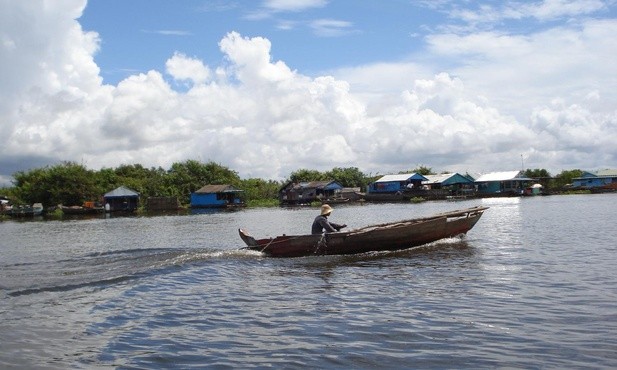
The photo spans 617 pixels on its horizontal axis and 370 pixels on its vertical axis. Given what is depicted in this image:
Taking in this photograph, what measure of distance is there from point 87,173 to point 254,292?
214 ft

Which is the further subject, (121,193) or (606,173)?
(606,173)

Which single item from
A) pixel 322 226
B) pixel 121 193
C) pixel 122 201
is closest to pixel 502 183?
pixel 121 193

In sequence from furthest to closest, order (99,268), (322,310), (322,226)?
(322,226) < (99,268) < (322,310)

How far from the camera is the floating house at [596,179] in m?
67.2

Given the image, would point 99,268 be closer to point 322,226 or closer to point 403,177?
point 322,226

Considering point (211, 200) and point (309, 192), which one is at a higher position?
point (309, 192)

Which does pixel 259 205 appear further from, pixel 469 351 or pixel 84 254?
pixel 469 351

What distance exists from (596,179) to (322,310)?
69878mm

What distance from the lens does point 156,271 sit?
14.3m

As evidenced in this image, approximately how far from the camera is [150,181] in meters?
72.8

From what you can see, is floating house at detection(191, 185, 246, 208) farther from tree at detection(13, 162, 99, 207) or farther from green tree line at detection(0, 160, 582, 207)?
tree at detection(13, 162, 99, 207)

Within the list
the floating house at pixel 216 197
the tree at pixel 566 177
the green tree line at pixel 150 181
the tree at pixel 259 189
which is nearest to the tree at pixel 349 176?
the green tree line at pixel 150 181

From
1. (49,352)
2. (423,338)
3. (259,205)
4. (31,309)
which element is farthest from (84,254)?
(259,205)

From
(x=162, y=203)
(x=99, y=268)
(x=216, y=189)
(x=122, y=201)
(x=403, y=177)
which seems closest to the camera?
(x=99, y=268)
